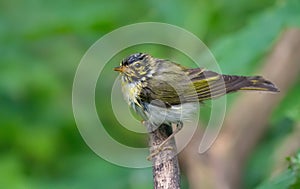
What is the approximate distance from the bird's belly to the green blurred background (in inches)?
15.3

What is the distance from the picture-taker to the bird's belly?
4799mm

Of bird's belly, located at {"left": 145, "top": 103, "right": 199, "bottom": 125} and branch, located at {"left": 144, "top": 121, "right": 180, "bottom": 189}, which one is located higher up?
bird's belly, located at {"left": 145, "top": 103, "right": 199, "bottom": 125}

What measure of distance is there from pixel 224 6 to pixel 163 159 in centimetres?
322

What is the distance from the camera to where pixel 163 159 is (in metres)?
4.01

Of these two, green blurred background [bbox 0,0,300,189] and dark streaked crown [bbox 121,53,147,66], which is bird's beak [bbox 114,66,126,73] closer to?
dark streaked crown [bbox 121,53,147,66]

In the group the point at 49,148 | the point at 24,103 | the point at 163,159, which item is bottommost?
the point at 163,159

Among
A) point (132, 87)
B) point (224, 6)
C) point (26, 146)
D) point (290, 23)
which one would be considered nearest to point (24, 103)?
point (26, 146)

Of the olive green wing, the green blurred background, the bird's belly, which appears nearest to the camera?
the bird's belly

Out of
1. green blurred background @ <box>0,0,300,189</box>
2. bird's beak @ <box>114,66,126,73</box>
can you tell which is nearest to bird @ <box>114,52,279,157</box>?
bird's beak @ <box>114,66,126,73</box>

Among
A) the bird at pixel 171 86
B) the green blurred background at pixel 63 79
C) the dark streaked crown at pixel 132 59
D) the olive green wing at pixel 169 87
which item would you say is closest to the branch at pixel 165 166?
the bird at pixel 171 86

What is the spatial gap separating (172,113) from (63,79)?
12.4 ft

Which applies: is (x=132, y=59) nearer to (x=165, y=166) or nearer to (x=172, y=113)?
(x=172, y=113)

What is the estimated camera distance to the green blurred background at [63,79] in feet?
21.8

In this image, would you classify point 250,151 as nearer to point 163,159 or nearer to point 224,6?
point 224,6
